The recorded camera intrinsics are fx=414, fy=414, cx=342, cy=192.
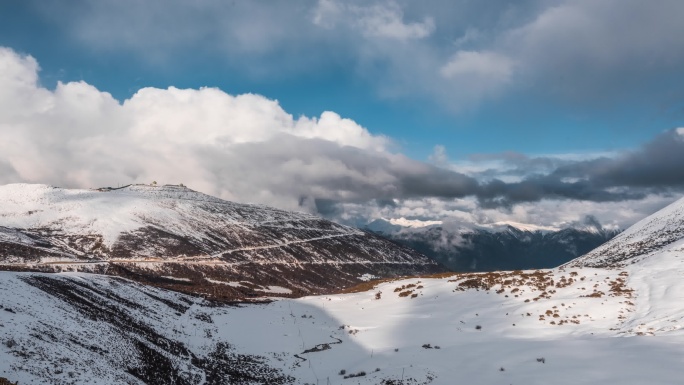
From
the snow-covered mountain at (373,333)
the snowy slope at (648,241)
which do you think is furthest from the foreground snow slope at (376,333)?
the snowy slope at (648,241)

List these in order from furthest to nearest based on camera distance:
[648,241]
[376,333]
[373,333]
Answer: [648,241]
[373,333]
[376,333]

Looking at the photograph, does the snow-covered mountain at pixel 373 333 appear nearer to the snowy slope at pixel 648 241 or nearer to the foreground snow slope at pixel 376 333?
the foreground snow slope at pixel 376 333

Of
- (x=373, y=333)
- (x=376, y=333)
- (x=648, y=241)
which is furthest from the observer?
(x=648, y=241)

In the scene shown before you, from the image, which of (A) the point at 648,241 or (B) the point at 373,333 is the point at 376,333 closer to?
(B) the point at 373,333

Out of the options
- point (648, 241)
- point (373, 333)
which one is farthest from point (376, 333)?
point (648, 241)

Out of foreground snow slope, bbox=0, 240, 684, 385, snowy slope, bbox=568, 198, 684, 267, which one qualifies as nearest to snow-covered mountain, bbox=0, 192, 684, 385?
foreground snow slope, bbox=0, 240, 684, 385

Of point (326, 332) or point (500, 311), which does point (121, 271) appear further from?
point (500, 311)

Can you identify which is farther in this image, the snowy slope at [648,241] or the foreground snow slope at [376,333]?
the snowy slope at [648,241]
